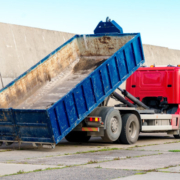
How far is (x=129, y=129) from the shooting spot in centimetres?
1344

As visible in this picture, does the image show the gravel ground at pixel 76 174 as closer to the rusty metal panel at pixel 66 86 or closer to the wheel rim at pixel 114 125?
the rusty metal panel at pixel 66 86

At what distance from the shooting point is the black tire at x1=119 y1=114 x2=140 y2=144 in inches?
517

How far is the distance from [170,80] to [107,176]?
8742mm

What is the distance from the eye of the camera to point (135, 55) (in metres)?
13.7

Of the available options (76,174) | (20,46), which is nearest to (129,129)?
(76,174)

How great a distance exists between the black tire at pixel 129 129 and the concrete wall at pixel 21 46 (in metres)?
6.30

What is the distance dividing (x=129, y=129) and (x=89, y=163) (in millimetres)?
4790

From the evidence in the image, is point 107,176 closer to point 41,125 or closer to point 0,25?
point 41,125

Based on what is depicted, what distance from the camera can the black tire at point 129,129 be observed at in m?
13.1

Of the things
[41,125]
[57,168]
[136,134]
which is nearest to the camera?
[57,168]

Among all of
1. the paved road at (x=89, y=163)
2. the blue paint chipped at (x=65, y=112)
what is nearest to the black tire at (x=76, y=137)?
the paved road at (x=89, y=163)

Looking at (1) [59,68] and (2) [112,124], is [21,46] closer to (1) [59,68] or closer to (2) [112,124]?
(1) [59,68]

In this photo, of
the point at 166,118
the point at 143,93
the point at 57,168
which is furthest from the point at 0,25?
the point at 57,168

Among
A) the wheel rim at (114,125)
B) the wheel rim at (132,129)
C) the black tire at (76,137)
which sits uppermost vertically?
the wheel rim at (114,125)
